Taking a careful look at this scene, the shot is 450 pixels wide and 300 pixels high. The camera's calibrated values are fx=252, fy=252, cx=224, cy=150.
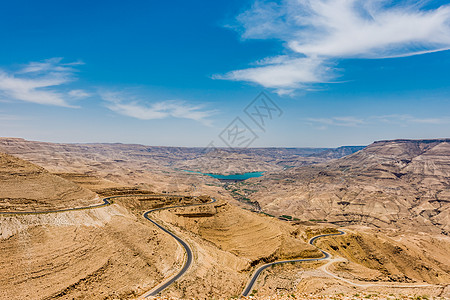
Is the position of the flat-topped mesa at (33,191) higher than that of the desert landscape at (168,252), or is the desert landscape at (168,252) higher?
the flat-topped mesa at (33,191)

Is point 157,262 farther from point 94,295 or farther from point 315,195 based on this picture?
point 315,195

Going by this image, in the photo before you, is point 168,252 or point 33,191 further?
point 33,191

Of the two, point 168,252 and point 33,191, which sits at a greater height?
point 33,191

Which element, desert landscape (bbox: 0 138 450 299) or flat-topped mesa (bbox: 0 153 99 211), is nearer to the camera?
desert landscape (bbox: 0 138 450 299)

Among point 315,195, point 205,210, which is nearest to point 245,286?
point 205,210

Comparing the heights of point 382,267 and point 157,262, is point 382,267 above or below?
below

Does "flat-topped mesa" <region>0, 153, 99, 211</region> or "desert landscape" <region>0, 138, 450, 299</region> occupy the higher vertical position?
"flat-topped mesa" <region>0, 153, 99, 211</region>

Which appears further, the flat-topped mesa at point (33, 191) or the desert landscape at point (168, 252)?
the flat-topped mesa at point (33, 191)

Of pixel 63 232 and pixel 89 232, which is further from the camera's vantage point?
pixel 89 232
